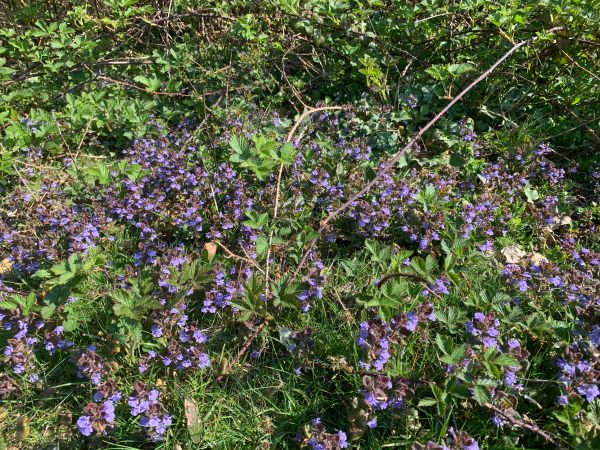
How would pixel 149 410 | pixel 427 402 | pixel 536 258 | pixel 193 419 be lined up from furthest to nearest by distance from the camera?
pixel 536 258
pixel 193 419
pixel 149 410
pixel 427 402

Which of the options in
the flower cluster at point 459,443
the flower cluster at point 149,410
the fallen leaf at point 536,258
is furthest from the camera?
the fallen leaf at point 536,258

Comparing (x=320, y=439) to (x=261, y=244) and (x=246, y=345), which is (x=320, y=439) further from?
(x=261, y=244)

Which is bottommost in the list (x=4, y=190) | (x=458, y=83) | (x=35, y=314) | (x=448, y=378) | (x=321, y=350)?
(x=4, y=190)

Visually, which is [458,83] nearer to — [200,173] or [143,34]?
[200,173]

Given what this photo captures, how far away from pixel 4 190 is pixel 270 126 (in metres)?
2.04

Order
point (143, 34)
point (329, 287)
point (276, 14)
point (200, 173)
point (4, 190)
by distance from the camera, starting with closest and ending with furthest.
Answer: point (329, 287) → point (200, 173) → point (4, 190) → point (276, 14) → point (143, 34)

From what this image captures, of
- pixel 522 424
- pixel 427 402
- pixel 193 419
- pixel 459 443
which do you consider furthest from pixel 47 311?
pixel 522 424

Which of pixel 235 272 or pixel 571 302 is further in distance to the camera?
pixel 235 272

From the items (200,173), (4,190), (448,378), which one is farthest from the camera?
(4,190)

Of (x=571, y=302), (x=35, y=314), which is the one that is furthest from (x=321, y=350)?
(x=35, y=314)

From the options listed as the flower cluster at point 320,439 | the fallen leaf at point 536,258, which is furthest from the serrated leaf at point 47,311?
the fallen leaf at point 536,258

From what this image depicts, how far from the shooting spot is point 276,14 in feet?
13.5

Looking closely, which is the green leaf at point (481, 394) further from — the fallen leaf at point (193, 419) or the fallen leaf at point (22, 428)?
the fallen leaf at point (22, 428)

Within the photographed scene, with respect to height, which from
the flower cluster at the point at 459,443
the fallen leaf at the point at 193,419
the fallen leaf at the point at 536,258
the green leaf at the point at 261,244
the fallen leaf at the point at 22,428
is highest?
the green leaf at the point at 261,244
